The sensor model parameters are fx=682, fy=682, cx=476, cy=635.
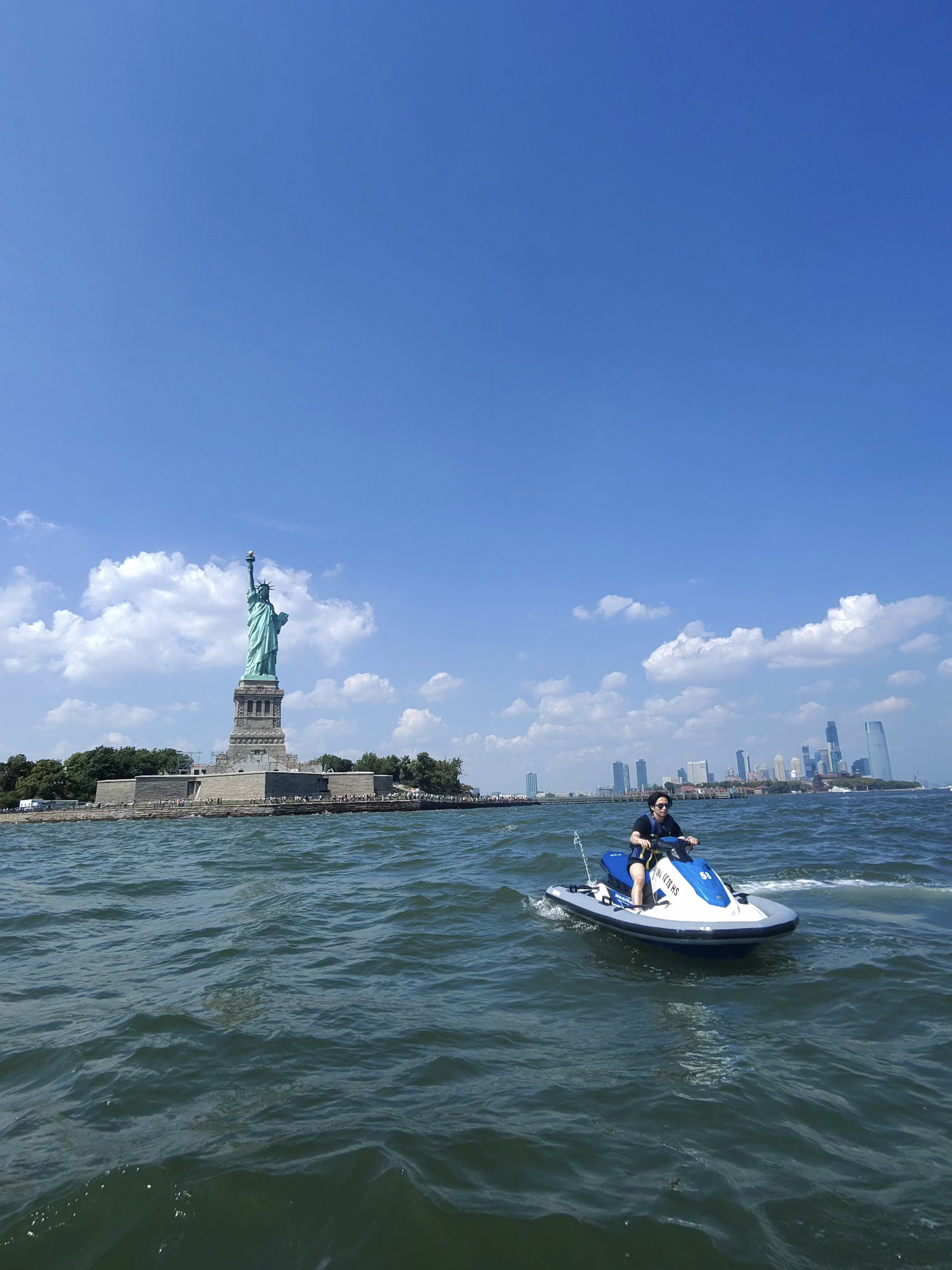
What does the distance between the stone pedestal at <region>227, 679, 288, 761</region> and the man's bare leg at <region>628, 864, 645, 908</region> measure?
6938 centimetres

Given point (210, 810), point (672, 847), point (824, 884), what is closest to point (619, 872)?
point (672, 847)

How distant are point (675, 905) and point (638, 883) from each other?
0.65 m

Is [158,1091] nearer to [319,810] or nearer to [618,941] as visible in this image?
[618,941]

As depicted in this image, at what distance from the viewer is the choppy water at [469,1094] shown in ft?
11.7

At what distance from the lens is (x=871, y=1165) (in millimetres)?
4125

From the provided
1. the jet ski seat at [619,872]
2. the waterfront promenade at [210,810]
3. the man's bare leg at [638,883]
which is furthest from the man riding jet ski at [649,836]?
the waterfront promenade at [210,810]

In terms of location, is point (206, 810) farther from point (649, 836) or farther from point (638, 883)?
point (638, 883)

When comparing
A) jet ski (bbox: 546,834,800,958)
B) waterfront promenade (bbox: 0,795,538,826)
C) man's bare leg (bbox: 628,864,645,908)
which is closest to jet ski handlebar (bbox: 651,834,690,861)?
jet ski (bbox: 546,834,800,958)

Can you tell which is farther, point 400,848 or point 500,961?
point 400,848

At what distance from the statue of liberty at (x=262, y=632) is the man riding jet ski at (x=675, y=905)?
74.0 meters

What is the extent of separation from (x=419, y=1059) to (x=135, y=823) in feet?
187

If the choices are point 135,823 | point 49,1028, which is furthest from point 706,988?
point 135,823

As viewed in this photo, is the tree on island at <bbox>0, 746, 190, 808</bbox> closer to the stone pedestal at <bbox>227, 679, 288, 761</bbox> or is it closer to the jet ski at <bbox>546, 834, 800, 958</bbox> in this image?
the stone pedestal at <bbox>227, 679, 288, 761</bbox>

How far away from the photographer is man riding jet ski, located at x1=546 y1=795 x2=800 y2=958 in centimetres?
834
